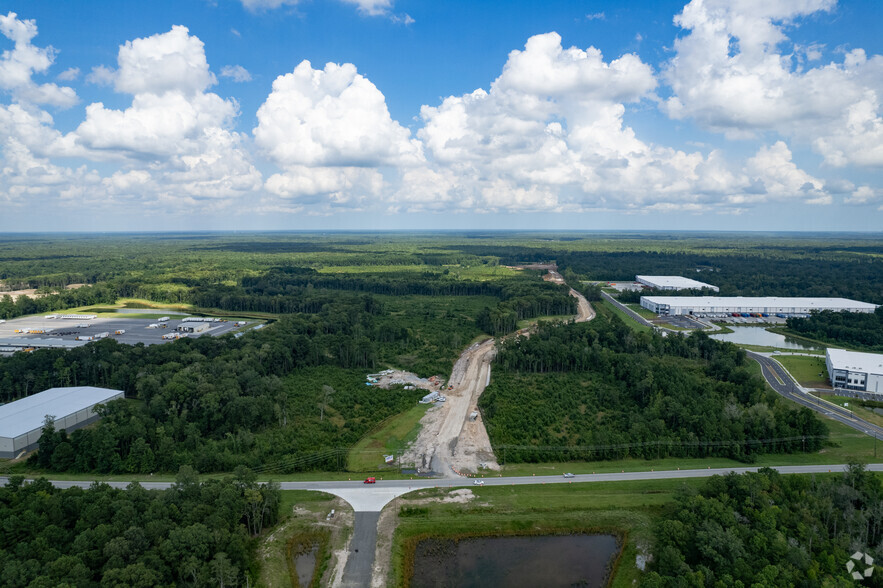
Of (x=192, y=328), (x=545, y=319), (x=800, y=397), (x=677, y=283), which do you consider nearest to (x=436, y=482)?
(x=800, y=397)

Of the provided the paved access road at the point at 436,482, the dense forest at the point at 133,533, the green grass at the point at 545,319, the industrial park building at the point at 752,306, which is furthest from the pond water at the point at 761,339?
the dense forest at the point at 133,533

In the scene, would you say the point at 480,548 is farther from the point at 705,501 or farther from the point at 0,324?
the point at 0,324

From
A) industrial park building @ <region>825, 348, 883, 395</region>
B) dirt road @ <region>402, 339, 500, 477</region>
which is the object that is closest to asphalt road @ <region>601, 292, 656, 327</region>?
industrial park building @ <region>825, 348, 883, 395</region>

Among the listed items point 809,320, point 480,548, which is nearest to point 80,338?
point 480,548

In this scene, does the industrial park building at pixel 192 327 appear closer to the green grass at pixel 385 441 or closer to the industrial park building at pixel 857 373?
the green grass at pixel 385 441

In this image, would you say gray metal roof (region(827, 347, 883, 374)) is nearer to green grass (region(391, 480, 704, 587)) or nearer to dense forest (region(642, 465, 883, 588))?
dense forest (region(642, 465, 883, 588))
